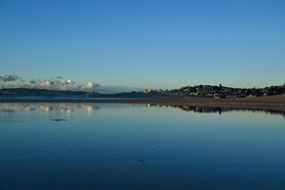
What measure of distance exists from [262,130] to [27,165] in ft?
52.3

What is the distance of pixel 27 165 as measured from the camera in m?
11.9

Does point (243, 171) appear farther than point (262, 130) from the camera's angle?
No

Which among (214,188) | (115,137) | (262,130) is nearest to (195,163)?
(214,188)

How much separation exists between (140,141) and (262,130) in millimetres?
9388

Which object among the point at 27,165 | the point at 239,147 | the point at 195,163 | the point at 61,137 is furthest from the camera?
the point at 61,137

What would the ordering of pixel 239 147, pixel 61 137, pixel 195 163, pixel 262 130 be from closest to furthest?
1. pixel 195 163
2. pixel 239 147
3. pixel 61 137
4. pixel 262 130

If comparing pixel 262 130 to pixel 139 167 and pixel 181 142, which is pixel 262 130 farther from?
pixel 139 167

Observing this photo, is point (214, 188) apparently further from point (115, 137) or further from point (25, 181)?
point (115, 137)

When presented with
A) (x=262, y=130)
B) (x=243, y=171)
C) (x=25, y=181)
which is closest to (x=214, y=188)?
(x=243, y=171)

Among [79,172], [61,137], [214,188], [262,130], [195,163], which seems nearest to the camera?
[214,188]

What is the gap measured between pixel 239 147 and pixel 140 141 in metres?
4.02

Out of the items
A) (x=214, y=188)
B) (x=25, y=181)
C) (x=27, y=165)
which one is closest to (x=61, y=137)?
(x=27, y=165)

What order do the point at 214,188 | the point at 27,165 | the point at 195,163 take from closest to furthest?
the point at 214,188, the point at 27,165, the point at 195,163

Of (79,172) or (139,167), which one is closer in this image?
(79,172)
